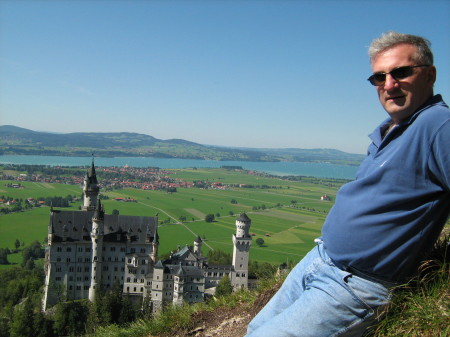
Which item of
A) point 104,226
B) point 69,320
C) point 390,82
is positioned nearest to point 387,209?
point 390,82

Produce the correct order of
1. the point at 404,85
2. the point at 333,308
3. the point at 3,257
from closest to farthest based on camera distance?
the point at 404,85 → the point at 333,308 → the point at 3,257

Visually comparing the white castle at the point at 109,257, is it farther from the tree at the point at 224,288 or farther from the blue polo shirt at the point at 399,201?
the blue polo shirt at the point at 399,201

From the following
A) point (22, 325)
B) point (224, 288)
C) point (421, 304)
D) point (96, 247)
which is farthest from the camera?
point (96, 247)

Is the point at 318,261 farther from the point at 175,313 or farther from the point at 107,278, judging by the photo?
the point at 107,278

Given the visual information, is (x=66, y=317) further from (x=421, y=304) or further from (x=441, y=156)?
(x=441, y=156)

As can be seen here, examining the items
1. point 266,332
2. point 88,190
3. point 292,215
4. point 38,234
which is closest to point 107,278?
point 88,190
